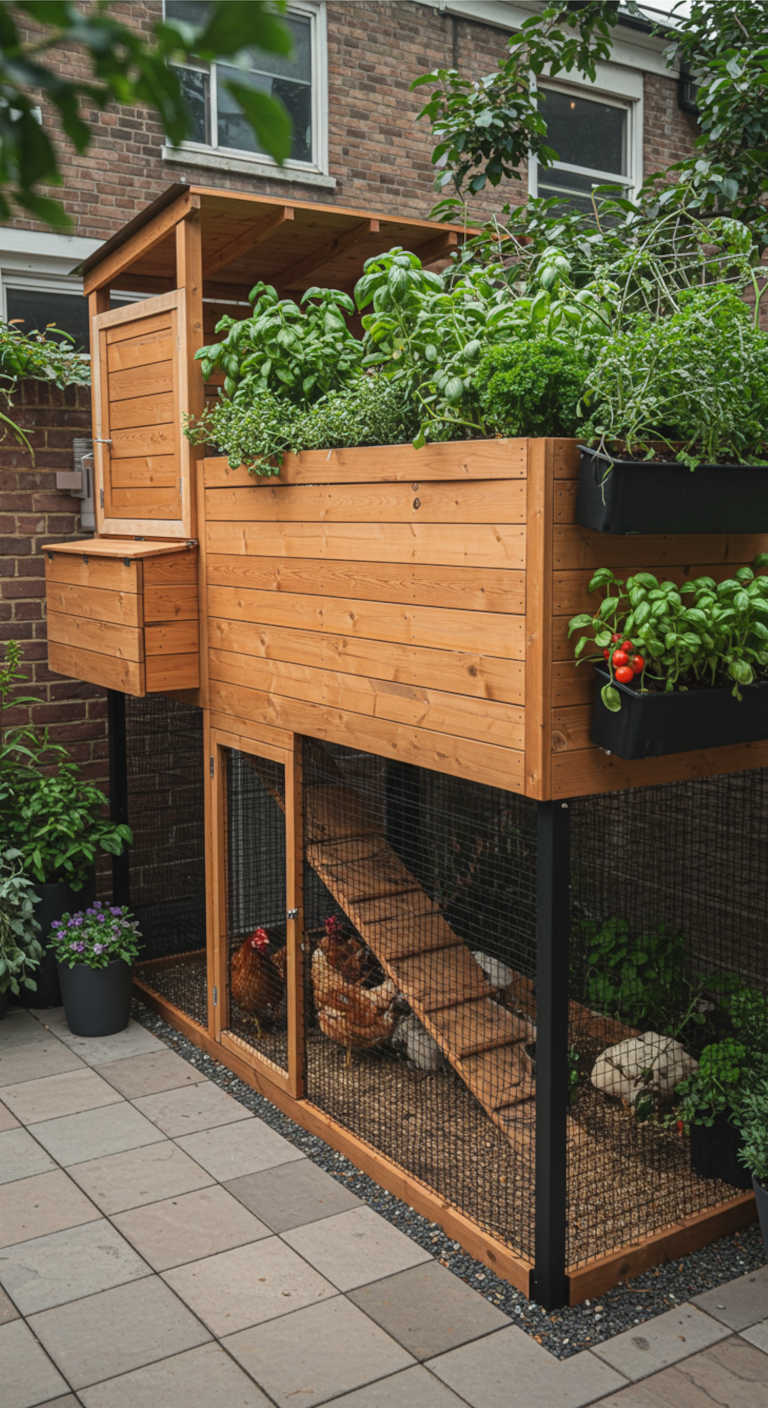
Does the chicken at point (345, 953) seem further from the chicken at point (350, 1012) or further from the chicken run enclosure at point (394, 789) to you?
the chicken at point (350, 1012)

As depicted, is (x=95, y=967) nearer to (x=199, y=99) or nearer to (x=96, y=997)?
(x=96, y=997)

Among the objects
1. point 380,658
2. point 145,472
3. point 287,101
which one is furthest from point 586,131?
point 380,658

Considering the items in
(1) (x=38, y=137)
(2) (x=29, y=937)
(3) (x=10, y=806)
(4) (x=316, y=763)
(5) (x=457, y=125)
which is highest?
(5) (x=457, y=125)

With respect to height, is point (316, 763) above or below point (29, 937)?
above

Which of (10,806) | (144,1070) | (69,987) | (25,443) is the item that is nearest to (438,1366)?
(144,1070)

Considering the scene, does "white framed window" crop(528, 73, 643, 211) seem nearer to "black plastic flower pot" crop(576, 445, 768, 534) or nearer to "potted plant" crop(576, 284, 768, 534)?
"potted plant" crop(576, 284, 768, 534)

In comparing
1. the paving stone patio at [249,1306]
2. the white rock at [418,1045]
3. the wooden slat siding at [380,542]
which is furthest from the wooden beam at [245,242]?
the paving stone patio at [249,1306]

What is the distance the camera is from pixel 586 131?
31.0 ft

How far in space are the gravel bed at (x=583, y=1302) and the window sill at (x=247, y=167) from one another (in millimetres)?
5787

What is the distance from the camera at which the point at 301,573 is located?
431cm

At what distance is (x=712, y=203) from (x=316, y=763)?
9.78 ft

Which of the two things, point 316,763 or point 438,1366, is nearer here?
point 438,1366

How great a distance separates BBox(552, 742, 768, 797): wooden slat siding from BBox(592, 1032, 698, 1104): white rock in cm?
122

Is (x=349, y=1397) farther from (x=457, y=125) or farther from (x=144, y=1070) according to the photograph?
(x=457, y=125)
